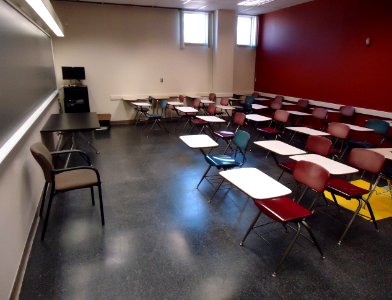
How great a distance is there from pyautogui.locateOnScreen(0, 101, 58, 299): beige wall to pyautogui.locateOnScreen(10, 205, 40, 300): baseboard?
53 millimetres

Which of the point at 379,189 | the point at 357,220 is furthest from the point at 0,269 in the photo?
the point at 379,189

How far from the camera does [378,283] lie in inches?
92.3

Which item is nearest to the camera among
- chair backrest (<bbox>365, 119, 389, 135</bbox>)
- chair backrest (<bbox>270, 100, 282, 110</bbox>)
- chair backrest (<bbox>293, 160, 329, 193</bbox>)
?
chair backrest (<bbox>293, 160, 329, 193</bbox>)

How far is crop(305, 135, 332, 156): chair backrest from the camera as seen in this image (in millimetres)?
3607

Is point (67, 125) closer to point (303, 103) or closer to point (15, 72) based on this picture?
point (15, 72)

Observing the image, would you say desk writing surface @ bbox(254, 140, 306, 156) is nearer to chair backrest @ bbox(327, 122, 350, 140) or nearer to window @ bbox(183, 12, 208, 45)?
chair backrest @ bbox(327, 122, 350, 140)

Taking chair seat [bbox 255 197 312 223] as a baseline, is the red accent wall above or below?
above

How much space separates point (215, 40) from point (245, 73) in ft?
5.52

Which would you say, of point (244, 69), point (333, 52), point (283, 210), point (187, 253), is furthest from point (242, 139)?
point (244, 69)

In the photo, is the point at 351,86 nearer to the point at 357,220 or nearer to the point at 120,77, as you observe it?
the point at 357,220

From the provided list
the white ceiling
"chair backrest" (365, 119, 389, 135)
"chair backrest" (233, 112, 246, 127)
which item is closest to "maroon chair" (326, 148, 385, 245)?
"chair backrest" (233, 112, 246, 127)

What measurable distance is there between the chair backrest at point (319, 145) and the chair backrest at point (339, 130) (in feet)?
4.22

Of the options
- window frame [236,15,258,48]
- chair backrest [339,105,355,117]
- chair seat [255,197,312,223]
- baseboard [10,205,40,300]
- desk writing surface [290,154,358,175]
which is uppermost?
window frame [236,15,258,48]

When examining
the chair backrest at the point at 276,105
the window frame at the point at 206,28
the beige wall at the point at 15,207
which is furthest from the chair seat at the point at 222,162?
the window frame at the point at 206,28
